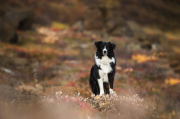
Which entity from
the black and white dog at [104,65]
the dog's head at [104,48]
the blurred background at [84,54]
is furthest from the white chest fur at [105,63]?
the blurred background at [84,54]

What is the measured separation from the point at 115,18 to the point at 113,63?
24.6 m

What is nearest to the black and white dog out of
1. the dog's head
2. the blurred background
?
the dog's head

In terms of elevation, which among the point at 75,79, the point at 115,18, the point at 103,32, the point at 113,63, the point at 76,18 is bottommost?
the point at 113,63

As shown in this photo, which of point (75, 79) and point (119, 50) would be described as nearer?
point (75, 79)

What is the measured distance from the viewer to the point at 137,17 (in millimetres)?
41312

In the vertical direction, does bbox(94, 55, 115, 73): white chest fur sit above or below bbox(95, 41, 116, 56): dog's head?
below

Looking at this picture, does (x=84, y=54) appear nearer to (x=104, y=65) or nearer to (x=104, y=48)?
(x=104, y=65)

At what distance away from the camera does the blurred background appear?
22.9 ft

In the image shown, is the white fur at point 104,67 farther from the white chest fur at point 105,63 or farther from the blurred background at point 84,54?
the blurred background at point 84,54

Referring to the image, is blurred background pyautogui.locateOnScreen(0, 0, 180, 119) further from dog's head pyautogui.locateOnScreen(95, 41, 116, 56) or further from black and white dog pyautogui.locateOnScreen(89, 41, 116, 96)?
dog's head pyautogui.locateOnScreen(95, 41, 116, 56)

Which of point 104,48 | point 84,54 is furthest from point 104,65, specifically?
point 84,54

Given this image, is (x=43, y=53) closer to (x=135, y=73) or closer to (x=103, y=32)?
(x=135, y=73)

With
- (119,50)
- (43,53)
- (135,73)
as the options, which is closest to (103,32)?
(119,50)

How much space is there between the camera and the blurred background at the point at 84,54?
6993mm
